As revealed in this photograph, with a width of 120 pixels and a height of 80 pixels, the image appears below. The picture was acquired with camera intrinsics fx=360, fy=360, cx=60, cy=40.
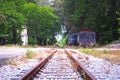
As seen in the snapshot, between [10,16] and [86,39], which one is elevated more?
[10,16]

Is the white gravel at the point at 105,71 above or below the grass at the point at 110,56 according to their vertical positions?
above

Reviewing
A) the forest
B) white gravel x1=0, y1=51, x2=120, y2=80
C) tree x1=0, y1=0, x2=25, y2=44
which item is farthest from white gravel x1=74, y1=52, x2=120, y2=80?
tree x1=0, y1=0, x2=25, y2=44

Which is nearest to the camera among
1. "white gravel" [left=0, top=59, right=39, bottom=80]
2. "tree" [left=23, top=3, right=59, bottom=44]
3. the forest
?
"white gravel" [left=0, top=59, right=39, bottom=80]

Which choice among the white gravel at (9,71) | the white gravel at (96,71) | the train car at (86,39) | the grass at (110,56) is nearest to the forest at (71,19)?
the train car at (86,39)

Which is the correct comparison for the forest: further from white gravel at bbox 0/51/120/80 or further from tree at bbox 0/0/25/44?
white gravel at bbox 0/51/120/80

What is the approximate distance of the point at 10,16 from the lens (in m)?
56.7

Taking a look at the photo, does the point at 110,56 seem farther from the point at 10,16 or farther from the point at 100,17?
the point at 10,16

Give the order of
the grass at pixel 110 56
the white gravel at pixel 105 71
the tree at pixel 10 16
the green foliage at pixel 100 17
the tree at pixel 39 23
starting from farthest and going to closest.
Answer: the tree at pixel 39 23 → the tree at pixel 10 16 → the green foliage at pixel 100 17 → the grass at pixel 110 56 → the white gravel at pixel 105 71

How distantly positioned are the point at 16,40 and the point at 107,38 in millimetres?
19882

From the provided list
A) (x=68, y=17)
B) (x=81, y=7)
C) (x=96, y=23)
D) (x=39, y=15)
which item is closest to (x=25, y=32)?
(x=39, y=15)

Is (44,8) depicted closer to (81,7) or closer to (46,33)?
(46,33)

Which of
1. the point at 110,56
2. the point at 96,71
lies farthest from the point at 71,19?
the point at 96,71

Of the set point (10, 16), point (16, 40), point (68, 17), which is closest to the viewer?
point (10, 16)

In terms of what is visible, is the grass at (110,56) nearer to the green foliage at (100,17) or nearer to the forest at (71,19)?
the forest at (71,19)
